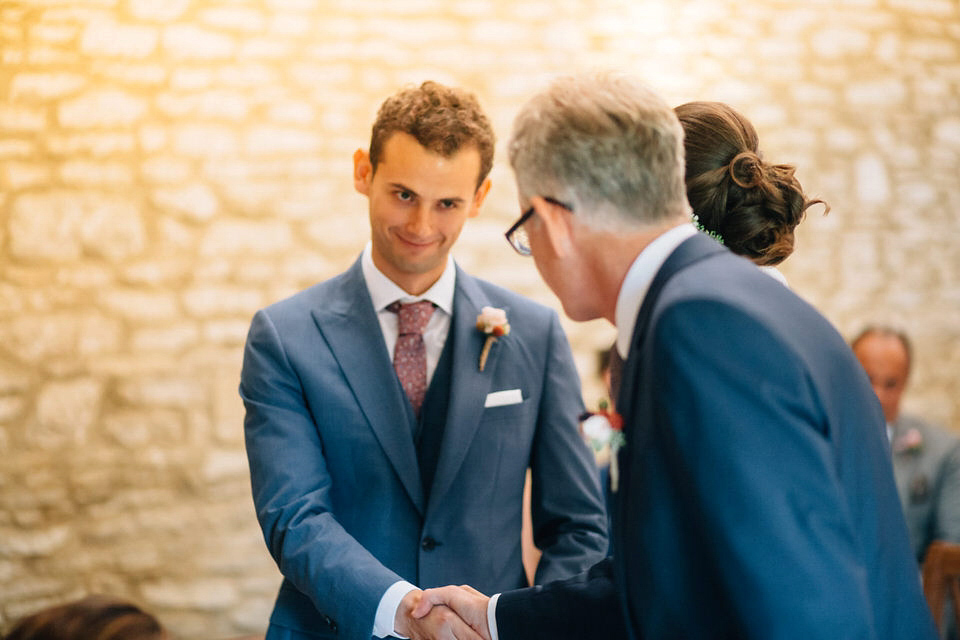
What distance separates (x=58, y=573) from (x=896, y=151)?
4765 millimetres

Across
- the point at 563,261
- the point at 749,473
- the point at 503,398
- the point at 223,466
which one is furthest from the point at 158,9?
the point at 749,473

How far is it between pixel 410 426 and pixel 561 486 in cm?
36

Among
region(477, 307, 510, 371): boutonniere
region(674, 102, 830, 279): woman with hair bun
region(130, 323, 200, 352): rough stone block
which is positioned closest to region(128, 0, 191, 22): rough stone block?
region(130, 323, 200, 352): rough stone block

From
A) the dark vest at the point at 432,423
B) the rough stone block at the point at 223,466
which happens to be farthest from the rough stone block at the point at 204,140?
the dark vest at the point at 432,423

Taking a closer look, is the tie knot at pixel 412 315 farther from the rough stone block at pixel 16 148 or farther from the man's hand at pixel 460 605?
the rough stone block at pixel 16 148

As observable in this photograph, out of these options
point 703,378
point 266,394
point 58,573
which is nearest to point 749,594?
point 703,378

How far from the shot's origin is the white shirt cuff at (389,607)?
1.62 m

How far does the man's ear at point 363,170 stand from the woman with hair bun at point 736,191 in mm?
723

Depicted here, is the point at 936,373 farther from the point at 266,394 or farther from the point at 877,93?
the point at 266,394

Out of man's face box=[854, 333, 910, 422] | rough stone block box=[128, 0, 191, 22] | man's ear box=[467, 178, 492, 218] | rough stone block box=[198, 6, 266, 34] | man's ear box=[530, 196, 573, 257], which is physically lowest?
man's face box=[854, 333, 910, 422]

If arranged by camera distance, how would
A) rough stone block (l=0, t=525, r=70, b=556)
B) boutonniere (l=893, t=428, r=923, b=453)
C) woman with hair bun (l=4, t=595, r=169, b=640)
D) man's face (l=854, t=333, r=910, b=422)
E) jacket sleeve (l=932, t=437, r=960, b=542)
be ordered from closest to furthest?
woman with hair bun (l=4, t=595, r=169, b=640), jacket sleeve (l=932, t=437, r=960, b=542), boutonniere (l=893, t=428, r=923, b=453), man's face (l=854, t=333, r=910, b=422), rough stone block (l=0, t=525, r=70, b=556)

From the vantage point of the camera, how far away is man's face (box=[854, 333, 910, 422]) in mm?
3684

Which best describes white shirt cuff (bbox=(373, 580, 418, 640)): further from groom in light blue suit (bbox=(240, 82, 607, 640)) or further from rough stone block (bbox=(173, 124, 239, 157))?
rough stone block (bbox=(173, 124, 239, 157))

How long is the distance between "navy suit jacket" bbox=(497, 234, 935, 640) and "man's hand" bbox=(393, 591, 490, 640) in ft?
1.79
